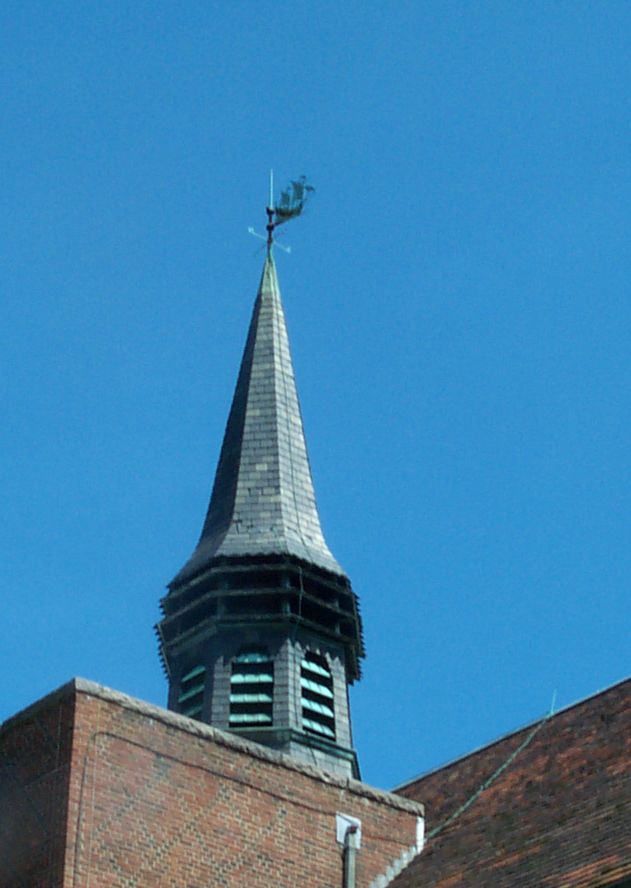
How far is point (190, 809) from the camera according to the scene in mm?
25250

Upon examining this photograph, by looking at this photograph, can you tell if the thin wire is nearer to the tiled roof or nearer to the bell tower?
the tiled roof

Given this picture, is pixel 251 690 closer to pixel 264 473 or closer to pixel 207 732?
pixel 264 473

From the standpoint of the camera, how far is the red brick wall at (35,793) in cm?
2391

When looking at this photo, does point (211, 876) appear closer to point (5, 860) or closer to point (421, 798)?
point (5, 860)

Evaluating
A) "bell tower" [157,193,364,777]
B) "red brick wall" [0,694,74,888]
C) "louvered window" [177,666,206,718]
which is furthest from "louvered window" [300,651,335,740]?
"red brick wall" [0,694,74,888]

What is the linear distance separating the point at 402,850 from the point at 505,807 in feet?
5.50

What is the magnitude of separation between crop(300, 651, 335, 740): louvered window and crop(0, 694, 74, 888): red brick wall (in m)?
9.56

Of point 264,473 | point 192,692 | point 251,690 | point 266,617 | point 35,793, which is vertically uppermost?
point 264,473

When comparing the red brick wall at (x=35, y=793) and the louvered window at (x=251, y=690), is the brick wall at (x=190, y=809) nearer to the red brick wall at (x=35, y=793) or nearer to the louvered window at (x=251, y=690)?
the red brick wall at (x=35, y=793)

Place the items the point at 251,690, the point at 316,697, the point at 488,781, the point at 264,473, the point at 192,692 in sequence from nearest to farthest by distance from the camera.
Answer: the point at 488,781 < the point at 251,690 < the point at 316,697 < the point at 192,692 < the point at 264,473

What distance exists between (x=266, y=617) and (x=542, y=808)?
10.6 metres

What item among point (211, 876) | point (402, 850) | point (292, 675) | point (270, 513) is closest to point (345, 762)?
point (292, 675)

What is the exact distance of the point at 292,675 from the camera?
34.7m

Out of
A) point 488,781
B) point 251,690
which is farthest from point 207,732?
point 251,690
